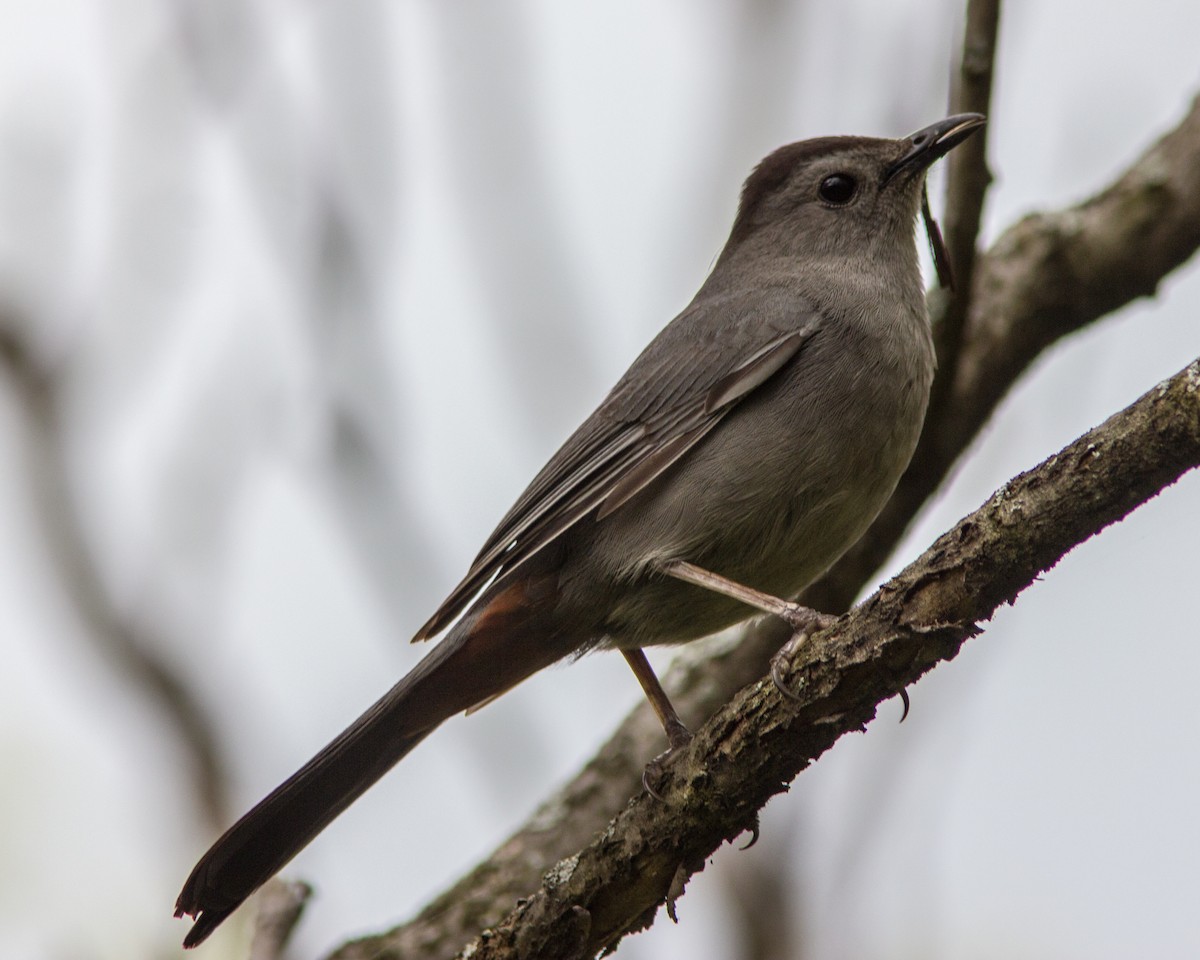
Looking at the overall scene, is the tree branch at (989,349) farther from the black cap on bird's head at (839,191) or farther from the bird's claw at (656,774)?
the bird's claw at (656,774)

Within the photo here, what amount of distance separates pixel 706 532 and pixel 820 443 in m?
0.45

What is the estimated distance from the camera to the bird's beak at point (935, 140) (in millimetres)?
4426

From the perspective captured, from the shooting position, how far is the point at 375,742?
434 cm

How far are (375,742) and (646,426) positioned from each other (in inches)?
54.4

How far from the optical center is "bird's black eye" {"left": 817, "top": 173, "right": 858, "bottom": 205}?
532cm

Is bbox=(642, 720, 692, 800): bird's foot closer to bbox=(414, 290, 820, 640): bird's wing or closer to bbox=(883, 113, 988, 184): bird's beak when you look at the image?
bbox=(414, 290, 820, 640): bird's wing

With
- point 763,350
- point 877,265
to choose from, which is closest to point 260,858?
point 763,350

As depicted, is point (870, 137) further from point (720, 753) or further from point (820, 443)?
point (720, 753)

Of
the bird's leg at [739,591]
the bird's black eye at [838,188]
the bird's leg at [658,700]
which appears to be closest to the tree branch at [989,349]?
the bird's leg at [658,700]

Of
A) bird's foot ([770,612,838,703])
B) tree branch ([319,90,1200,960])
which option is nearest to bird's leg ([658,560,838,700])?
bird's foot ([770,612,838,703])

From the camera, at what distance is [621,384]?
5023 millimetres

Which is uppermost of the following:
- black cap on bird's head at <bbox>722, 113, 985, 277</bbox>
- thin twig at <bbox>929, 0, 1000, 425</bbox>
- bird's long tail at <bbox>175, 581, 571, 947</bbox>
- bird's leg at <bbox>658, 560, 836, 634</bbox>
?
black cap on bird's head at <bbox>722, 113, 985, 277</bbox>

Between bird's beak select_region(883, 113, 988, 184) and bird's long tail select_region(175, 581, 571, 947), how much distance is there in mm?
2096

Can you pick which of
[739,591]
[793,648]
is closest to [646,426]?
[739,591]
